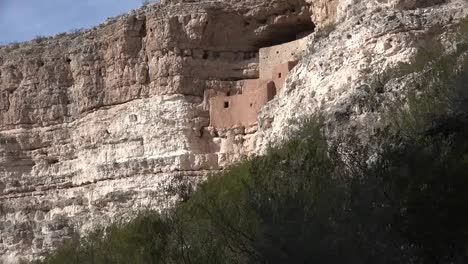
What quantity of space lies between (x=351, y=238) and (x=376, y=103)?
577 centimetres

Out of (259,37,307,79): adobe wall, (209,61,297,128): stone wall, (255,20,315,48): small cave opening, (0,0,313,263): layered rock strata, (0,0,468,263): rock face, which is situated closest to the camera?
(209,61,297,128): stone wall

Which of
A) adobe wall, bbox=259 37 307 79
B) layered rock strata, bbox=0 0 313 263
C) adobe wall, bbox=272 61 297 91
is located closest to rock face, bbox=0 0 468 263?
layered rock strata, bbox=0 0 313 263

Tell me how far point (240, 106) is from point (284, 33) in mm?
3219

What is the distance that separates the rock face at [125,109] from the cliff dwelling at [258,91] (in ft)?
0.93

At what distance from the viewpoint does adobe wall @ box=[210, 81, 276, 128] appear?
2488cm

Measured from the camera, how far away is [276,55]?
2627 centimetres

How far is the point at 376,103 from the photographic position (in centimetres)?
1700

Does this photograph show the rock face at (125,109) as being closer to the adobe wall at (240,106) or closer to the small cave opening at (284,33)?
the small cave opening at (284,33)

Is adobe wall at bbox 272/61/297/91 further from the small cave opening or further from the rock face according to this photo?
the small cave opening

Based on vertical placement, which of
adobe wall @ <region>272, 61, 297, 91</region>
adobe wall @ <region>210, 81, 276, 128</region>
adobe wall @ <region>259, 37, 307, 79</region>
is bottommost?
adobe wall @ <region>210, 81, 276, 128</region>

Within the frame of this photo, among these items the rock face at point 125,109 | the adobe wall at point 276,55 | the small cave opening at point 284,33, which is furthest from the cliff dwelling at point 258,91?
the small cave opening at point 284,33

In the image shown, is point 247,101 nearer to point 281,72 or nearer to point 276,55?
point 281,72

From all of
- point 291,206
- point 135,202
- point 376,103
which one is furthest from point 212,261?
point 135,202

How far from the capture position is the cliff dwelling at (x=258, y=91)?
24828 mm
